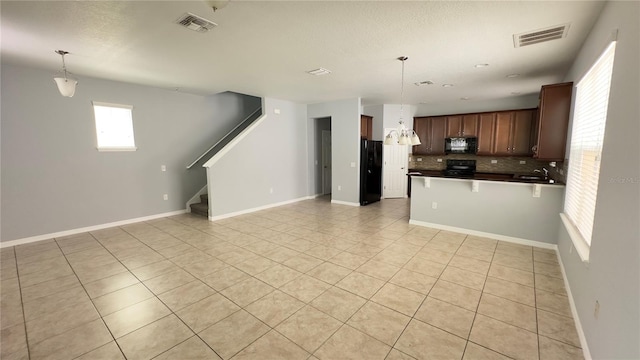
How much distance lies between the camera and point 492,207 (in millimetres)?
4211

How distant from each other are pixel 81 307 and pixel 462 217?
17.0 feet

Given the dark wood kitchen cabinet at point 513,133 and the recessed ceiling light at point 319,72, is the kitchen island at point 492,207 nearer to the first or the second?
the recessed ceiling light at point 319,72

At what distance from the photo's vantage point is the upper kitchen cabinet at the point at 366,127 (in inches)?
268

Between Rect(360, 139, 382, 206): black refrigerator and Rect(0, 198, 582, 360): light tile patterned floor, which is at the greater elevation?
Rect(360, 139, 382, 206): black refrigerator

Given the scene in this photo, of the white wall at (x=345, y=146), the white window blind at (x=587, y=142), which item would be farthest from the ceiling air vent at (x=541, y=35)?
the white wall at (x=345, y=146)

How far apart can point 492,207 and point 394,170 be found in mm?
3492

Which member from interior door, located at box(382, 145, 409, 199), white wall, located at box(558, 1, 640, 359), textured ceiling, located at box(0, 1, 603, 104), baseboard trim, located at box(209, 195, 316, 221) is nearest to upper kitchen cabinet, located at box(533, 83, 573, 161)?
textured ceiling, located at box(0, 1, 603, 104)

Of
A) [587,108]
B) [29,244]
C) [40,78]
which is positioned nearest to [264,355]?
[587,108]

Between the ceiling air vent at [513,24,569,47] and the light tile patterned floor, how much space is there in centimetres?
266

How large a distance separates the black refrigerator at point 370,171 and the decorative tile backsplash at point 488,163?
1307 mm

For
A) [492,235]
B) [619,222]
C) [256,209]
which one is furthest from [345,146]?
[619,222]

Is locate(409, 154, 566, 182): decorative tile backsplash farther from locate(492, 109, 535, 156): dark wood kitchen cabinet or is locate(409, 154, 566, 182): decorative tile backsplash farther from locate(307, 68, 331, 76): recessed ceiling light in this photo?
locate(307, 68, 331, 76): recessed ceiling light

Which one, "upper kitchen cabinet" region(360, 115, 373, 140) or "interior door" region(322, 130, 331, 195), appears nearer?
"upper kitchen cabinet" region(360, 115, 373, 140)

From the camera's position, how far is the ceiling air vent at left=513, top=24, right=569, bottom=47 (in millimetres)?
2631
